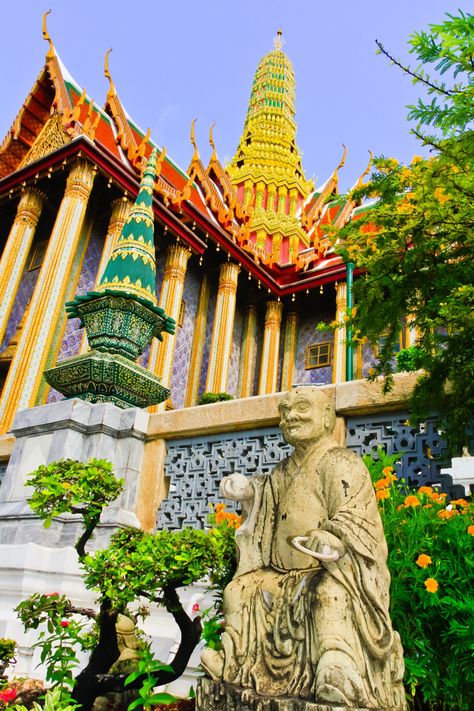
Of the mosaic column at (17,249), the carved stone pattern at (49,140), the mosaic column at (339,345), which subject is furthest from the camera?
the mosaic column at (339,345)

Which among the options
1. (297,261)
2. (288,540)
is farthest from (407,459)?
(297,261)

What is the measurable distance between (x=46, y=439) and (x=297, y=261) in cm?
1231

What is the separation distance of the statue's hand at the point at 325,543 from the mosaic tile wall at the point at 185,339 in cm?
1144

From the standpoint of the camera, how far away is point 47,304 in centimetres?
1058

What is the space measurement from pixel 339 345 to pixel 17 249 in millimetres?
7894

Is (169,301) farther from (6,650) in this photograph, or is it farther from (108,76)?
(6,650)

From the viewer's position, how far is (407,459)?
11.7 ft

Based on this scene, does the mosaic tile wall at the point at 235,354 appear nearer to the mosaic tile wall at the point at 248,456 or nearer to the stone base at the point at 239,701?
the mosaic tile wall at the point at 248,456

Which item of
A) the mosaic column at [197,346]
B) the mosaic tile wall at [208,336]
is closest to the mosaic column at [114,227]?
the mosaic column at [197,346]

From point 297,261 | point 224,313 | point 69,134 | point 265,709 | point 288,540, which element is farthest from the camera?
point 297,261

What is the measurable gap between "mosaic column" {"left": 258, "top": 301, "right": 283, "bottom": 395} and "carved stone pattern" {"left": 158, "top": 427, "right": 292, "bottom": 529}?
429 inches

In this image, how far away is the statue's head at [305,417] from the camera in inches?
87.2

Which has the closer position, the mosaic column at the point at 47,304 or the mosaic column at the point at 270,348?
the mosaic column at the point at 47,304

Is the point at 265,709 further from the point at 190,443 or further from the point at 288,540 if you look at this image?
the point at 190,443
